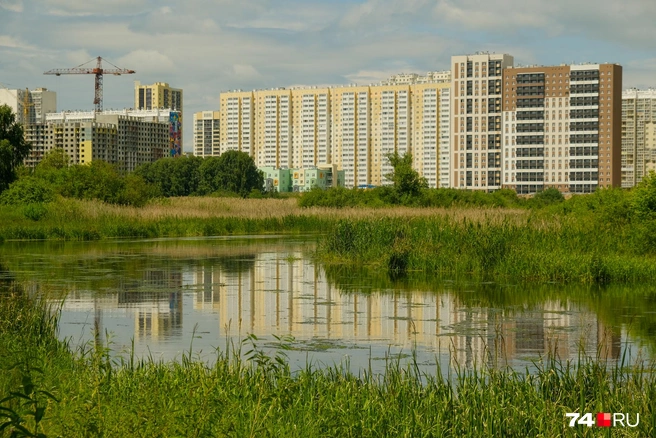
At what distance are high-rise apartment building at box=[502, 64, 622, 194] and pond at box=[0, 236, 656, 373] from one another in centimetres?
11334

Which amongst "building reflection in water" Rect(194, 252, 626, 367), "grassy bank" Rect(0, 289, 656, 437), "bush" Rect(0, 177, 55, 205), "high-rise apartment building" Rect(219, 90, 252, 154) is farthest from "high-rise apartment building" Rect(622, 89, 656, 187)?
"grassy bank" Rect(0, 289, 656, 437)

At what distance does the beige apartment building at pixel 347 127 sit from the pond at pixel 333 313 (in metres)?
144

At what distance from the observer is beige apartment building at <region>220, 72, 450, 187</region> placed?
572 feet

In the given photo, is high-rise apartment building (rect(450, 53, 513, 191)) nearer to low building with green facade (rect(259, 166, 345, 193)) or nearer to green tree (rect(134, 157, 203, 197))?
low building with green facade (rect(259, 166, 345, 193))

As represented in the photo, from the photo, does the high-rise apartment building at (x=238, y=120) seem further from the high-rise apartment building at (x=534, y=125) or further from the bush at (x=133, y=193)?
the bush at (x=133, y=193)

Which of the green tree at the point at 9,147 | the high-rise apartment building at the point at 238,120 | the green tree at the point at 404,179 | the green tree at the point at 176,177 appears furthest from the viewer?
the high-rise apartment building at the point at 238,120

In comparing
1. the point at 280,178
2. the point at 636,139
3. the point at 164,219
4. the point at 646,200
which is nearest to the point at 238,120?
the point at 280,178

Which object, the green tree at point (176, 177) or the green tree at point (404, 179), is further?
the green tree at point (176, 177)

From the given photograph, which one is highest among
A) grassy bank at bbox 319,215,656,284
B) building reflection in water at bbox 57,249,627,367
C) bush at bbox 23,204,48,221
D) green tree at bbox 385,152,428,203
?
green tree at bbox 385,152,428,203

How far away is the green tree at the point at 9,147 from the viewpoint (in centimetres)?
5188

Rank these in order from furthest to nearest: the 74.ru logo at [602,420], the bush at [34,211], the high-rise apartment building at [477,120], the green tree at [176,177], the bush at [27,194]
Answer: the high-rise apartment building at [477,120]
the green tree at [176,177]
the bush at [27,194]
the bush at [34,211]
the 74.ru logo at [602,420]

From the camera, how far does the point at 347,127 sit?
180000 millimetres

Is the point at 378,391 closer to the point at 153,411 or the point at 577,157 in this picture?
the point at 153,411

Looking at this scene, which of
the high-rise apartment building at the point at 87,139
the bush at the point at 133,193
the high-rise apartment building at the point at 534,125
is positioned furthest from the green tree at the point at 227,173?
the high-rise apartment building at the point at 87,139
